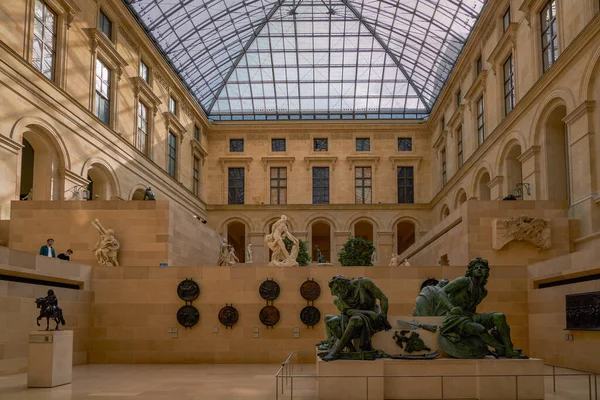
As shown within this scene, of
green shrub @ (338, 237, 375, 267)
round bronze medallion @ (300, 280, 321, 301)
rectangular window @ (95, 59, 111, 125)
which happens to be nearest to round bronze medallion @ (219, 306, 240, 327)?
round bronze medallion @ (300, 280, 321, 301)

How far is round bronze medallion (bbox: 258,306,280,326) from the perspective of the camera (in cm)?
1988

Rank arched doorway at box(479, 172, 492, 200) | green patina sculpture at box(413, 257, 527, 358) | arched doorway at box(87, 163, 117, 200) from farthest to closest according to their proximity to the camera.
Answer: arched doorway at box(479, 172, 492, 200) < arched doorway at box(87, 163, 117, 200) < green patina sculpture at box(413, 257, 527, 358)

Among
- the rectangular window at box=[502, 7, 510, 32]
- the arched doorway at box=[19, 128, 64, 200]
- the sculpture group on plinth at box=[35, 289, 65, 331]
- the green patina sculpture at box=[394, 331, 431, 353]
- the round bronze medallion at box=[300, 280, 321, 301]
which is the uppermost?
the rectangular window at box=[502, 7, 510, 32]

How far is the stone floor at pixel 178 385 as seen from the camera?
1178 cm

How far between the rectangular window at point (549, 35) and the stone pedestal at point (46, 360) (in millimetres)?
21064

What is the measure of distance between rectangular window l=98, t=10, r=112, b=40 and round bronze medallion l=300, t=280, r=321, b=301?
62.2 feet

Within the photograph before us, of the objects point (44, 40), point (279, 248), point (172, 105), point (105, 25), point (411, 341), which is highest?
point (105, 25)

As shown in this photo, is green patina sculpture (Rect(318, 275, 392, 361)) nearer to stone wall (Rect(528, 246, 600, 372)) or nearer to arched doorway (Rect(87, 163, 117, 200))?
stone wall (Rect(528, 246, 600, 372))

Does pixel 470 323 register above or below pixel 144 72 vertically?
below

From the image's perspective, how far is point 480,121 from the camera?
118ft

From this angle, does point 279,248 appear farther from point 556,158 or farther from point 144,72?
point 144,72

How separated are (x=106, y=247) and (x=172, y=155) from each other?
20.8m

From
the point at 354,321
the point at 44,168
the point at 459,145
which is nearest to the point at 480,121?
the point at 459,145

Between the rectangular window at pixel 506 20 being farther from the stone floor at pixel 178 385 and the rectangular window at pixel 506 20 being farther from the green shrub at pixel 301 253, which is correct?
the stone floor at pixel 178 385
